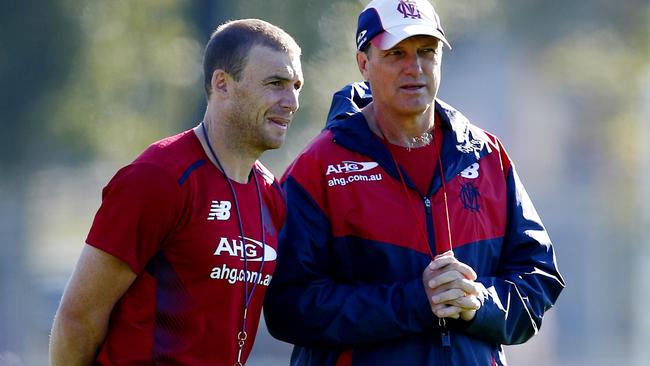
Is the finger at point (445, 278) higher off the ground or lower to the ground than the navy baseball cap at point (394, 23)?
lower

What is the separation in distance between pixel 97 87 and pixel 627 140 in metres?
4.61

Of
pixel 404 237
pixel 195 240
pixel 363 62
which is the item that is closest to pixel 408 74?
pixel 363 62

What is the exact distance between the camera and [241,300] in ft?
11.5

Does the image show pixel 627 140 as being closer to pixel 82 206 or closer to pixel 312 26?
pixel 312 26

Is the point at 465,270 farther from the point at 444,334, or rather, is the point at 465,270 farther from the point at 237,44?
the point at 237,44

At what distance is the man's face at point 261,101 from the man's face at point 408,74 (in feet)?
1.52

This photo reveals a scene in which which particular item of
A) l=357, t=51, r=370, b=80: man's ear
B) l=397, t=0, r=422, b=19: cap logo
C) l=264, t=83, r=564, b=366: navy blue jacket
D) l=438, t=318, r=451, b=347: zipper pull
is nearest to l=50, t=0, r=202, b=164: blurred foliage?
l=357, t=51, r=370, b=80: man's ear

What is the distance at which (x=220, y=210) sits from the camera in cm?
347

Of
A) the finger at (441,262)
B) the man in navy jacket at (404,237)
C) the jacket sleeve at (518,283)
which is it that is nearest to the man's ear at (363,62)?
the man in navy jacket at (404,237)

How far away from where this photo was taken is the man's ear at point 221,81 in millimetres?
3588

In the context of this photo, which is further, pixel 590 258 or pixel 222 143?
pixel 590 258

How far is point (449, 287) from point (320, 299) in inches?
16.6

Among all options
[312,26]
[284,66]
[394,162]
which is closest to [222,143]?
[284,66]

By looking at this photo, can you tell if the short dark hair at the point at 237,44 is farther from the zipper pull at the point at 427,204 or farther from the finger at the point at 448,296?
the finger at the point at 448,296
